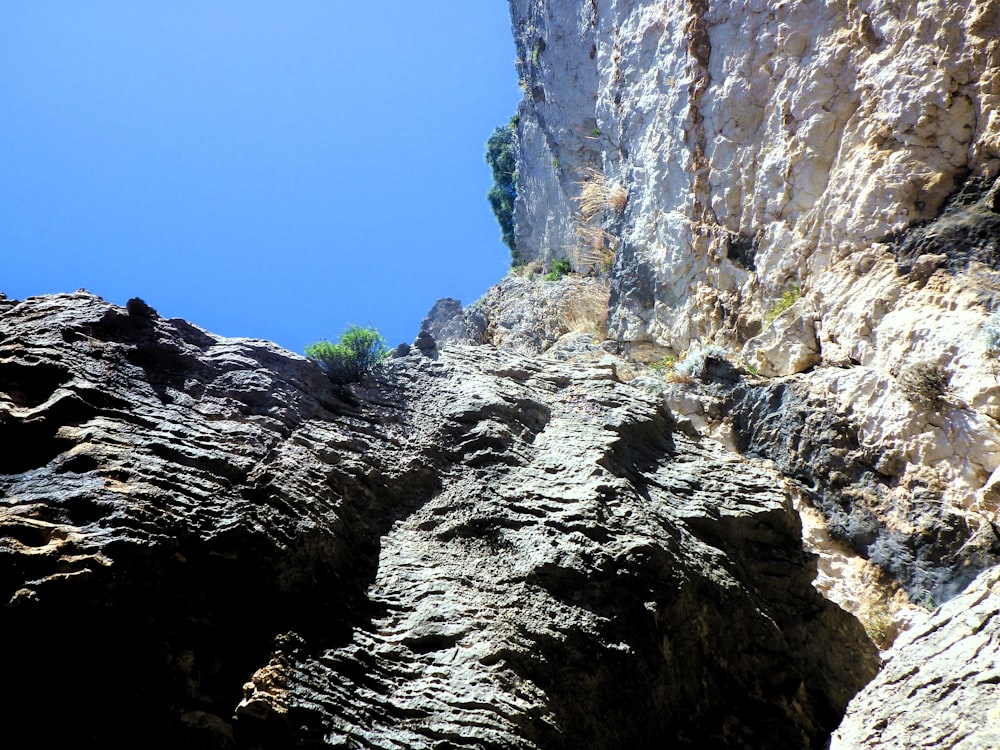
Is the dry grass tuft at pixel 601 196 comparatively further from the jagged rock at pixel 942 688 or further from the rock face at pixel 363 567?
the jagged rock at pixel 942 688

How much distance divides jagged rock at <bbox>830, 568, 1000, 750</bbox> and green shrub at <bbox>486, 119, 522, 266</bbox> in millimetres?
21436

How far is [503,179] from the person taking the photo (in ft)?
84.7

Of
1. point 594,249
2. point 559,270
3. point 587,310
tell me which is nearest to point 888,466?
point 587,310

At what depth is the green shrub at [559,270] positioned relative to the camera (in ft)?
60.2

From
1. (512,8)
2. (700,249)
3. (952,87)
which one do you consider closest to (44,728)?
(952,87)

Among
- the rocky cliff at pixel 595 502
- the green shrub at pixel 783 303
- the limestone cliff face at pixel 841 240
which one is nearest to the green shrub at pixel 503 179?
the limestone cliff face at pixel 841 240

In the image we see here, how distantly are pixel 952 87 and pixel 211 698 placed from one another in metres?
8.58

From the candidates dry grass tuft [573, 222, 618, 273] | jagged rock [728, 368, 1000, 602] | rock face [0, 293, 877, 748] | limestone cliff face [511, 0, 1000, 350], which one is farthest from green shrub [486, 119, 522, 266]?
rock face [0, 293, 877, 748]

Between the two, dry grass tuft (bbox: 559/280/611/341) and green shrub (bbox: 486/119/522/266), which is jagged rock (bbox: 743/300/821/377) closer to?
dry grass tuft (bbox: 559/280/611/341)

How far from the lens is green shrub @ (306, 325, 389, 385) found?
6.24m

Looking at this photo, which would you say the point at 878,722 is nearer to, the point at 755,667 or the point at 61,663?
the point at 755,667

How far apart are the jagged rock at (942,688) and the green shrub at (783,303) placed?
4.84 m

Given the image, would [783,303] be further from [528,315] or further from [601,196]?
[601,196]

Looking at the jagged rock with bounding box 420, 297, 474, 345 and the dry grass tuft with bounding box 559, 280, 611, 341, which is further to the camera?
the jagged rock with bounding box 420, 297, 474, 345
